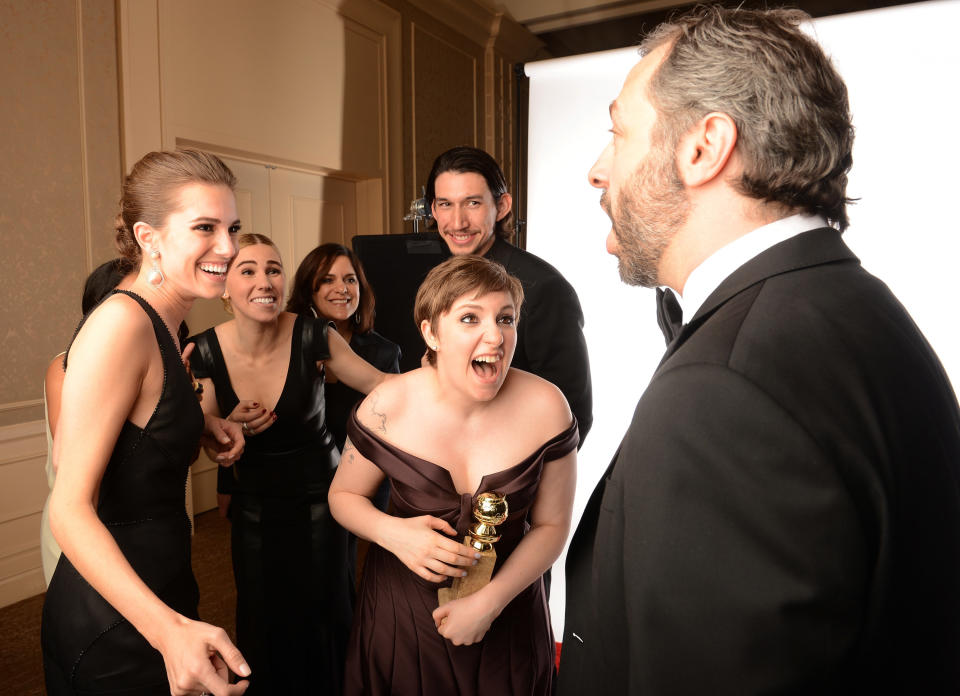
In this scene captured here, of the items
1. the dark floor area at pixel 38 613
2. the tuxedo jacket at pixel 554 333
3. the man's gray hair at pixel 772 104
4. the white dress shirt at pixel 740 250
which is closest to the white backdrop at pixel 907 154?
the tuxedo jacket at pixel 554 333

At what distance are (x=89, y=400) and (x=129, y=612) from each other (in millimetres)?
383

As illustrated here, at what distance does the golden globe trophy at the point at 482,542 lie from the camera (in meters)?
1.52

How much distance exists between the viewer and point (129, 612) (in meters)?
1.16

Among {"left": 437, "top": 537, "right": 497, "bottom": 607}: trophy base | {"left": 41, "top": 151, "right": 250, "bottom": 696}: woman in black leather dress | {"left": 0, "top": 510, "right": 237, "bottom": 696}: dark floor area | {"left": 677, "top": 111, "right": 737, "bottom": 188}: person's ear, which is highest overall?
{"left": 677, "top": 111, "right": 737, "bottom": 188}: person's ear

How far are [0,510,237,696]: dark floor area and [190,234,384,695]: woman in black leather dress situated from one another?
2.85ft

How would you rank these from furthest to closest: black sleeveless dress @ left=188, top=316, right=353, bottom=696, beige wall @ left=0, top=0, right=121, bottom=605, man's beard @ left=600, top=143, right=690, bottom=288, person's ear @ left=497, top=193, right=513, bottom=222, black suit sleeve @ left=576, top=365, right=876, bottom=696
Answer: beige wall @ left=0, top=0, right=121, bottom=605 < person's ear @ left=497, top=193, right=513, bottom=222 < black sleeveless dress @ left=188, top=316, right=353, bottom=696 < man's beard @ left=600, top=143, right=690, bottom=288 < black suit sleeve @ left=576, top=365, right=876, bottom=696

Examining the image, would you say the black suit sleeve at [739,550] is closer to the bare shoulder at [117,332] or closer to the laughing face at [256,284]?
the bare shoulder at [117,332]

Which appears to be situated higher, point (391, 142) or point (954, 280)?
point (391, 142)

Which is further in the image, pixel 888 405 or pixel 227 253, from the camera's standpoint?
pixel 227 253

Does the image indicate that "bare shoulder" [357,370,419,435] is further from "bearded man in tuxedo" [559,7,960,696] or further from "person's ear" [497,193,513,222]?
"person's ear" [497,193,513,222]

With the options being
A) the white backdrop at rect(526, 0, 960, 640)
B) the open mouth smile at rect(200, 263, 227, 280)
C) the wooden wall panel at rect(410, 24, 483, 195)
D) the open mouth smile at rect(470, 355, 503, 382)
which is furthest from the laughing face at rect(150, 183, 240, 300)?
the wooden wall panel at rect(410, 24, 483, 195)

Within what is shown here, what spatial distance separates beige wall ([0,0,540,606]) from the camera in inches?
133

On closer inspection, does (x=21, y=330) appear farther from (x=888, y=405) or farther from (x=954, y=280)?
(x=954, y=280)

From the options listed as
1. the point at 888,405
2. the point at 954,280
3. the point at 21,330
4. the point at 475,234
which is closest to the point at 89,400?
the point at 888,405
